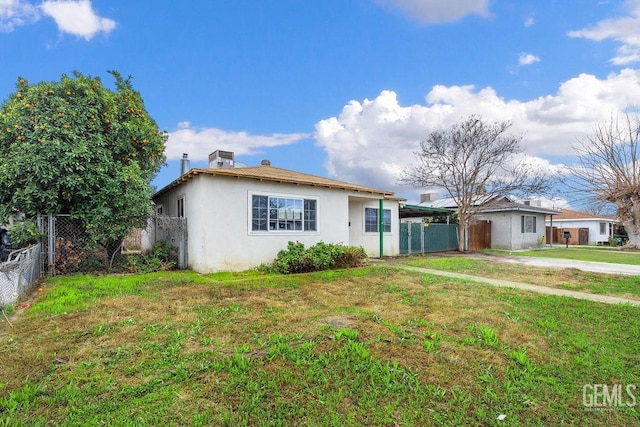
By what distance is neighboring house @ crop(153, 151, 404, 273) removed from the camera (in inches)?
387

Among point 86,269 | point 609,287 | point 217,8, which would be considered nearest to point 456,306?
point 609,287

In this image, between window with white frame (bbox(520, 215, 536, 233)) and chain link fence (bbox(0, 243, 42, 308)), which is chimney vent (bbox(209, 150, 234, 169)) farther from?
window with white frame (bbox(520, 215, 536, 233))

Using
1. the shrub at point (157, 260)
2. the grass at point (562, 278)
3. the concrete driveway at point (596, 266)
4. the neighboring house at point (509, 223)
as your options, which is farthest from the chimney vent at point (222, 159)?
the neighboring house at point (509, 223)

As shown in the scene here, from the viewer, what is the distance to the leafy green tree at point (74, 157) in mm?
8430

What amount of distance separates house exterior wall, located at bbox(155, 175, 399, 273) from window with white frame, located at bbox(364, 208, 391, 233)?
415 centimetres

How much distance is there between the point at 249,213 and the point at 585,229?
3658 centimetres

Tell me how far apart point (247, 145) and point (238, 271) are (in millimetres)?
10233

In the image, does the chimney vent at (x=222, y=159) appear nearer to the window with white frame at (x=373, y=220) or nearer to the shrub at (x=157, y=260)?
the shrub at (x=157, y=260)

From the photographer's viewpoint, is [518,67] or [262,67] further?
[262,67]

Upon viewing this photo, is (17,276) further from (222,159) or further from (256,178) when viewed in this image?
(222,159)

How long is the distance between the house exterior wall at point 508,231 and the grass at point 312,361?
57.7 ft

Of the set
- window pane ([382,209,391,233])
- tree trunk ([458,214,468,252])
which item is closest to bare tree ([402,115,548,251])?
tree trunk ([458,214,468,252])

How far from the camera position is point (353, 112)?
56.9ft

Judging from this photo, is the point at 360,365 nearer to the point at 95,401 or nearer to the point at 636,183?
the point at 95,401
